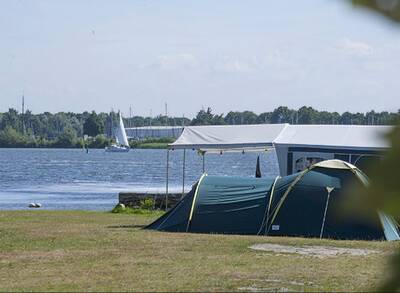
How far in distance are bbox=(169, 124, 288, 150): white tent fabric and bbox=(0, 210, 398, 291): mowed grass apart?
668 cm

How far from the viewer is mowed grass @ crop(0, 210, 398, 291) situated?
31.2 ft

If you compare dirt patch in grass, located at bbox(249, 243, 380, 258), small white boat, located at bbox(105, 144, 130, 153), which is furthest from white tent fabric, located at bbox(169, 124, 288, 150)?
small white boat, located at bbox(105, 144, 130, 153)

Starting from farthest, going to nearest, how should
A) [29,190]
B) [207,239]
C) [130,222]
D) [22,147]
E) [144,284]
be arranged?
[22,147], [29,190], [130,222], [207,239], [144,284]

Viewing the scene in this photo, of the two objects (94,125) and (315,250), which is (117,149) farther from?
(315,250)

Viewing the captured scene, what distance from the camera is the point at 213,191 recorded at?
17547 mm

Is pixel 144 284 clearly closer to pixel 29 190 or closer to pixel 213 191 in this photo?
pixel 213 191

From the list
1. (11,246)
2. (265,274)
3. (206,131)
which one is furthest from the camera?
(206,131)

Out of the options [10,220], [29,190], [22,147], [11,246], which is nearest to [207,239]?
[11,246]

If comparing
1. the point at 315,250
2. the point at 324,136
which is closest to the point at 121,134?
the point at 324,136

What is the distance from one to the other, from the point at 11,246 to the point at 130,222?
663cm

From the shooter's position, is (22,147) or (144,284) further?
(22,147)

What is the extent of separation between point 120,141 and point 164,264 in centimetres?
10086

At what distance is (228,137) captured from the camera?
23875 mm

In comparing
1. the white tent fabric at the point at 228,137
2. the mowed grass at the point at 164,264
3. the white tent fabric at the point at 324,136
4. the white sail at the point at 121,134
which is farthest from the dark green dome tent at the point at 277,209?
the white sail at the point at 121,134
